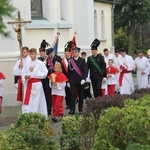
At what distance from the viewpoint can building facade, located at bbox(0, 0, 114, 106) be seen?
2002 cm

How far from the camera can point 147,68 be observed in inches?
927

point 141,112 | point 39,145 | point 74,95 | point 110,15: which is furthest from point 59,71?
point 110,15

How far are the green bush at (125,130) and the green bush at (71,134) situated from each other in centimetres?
195

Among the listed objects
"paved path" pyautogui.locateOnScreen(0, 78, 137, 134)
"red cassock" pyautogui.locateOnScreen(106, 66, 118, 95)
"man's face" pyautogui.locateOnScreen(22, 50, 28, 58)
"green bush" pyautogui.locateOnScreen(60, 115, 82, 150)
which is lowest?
"paved path" pyautogui.locateOnScreen(0, 78, 137, 134)

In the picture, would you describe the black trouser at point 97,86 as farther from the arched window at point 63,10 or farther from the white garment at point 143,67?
the arched window at point 63,10

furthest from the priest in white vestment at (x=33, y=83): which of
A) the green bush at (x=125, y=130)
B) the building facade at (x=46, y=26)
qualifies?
the green bush at (x=125, y=130)

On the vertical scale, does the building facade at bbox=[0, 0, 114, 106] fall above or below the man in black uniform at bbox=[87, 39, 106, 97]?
above

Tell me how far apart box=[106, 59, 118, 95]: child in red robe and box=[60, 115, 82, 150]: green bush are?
10.8 m

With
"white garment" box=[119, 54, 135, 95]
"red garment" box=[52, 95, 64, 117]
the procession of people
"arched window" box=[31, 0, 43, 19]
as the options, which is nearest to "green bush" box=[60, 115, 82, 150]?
the procession of people

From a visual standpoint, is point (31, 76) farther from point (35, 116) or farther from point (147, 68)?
point (147, 68)

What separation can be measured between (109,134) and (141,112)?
443 millimetres

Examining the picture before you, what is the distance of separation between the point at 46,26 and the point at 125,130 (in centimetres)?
1540

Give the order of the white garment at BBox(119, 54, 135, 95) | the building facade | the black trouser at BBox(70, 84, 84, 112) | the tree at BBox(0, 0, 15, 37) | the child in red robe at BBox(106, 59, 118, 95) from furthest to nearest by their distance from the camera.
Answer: the white garment at BBox(119, 54, 135, 95) → the child in red robe at BBox(106, 59, 118, 95) → the building facade → the black trouser at BBox(70, 84, 84, 112) → the tree at BBox(0, 0, 15, 37)

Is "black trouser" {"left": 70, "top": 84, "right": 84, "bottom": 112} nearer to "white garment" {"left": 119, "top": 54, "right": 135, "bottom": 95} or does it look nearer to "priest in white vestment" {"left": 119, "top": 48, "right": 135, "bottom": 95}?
"white garment" {"left": 119, "top": 54, "right": 135, "bottom": 95}
